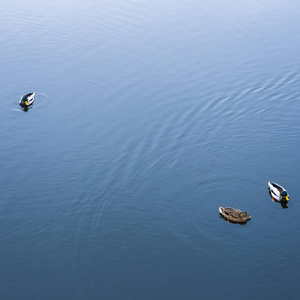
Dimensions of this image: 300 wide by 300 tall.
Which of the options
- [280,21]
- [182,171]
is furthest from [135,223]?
[280,21]

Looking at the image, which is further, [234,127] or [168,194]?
[234,127]

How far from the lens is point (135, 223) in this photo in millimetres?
36562

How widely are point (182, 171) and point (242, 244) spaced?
934cm

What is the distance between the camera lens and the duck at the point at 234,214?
35.8 metres

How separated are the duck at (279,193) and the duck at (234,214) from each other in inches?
122

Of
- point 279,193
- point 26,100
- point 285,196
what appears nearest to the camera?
point 279,193

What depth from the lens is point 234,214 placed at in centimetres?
3597

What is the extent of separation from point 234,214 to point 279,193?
13.6 feet

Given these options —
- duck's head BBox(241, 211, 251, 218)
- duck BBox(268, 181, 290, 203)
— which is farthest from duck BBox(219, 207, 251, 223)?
duck BBox(268, 181, 290, 203)

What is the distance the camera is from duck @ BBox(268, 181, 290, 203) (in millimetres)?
37438

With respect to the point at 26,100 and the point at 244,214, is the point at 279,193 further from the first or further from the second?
the point at 26,100

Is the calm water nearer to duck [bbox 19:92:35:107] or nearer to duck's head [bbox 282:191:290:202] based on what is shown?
duck [bbox 19:92:35:107]

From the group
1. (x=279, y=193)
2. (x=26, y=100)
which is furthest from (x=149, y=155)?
(x=26, y=100)

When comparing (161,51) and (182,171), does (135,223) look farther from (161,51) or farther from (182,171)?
(161,51)
